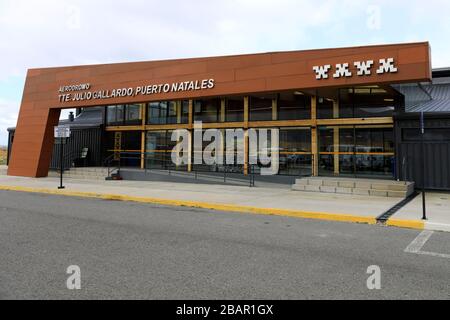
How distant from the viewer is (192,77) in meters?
16.5

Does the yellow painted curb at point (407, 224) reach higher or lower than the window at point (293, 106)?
lower

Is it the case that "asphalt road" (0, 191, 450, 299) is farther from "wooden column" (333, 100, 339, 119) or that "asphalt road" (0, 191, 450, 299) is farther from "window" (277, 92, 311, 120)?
"window" (277, 92, 311, 120)

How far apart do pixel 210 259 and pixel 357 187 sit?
9972mm

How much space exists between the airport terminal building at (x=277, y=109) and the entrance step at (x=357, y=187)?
75.9 inches

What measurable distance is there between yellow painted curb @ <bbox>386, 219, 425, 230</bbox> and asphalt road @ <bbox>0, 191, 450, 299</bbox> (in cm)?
51

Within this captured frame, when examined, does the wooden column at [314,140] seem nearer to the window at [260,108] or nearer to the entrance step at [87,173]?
the window at [260,108]

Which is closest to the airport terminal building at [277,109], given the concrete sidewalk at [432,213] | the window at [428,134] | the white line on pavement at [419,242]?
the window at [428,134]

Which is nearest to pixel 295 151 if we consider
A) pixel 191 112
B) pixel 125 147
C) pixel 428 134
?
pixel 428 134

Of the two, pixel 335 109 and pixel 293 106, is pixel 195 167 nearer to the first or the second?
pixel 293 106

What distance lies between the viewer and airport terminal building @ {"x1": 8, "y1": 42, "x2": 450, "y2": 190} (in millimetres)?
13617

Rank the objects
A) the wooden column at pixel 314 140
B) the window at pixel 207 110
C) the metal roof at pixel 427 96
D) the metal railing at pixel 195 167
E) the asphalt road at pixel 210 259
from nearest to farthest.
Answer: the asphalt road at pixel 210 259, the metal roof at pixel 427 96, the wooden column at pixel 314 140, the metal railing at pixel 195 167, the window at pixel 207 110

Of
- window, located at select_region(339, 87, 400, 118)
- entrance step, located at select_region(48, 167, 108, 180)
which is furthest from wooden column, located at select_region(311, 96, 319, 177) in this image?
entrance step, located at select_region(48, 167, 108, 180)

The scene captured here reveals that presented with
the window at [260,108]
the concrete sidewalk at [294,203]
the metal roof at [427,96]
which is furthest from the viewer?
the window at [260,108]

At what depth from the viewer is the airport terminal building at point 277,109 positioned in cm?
1362
